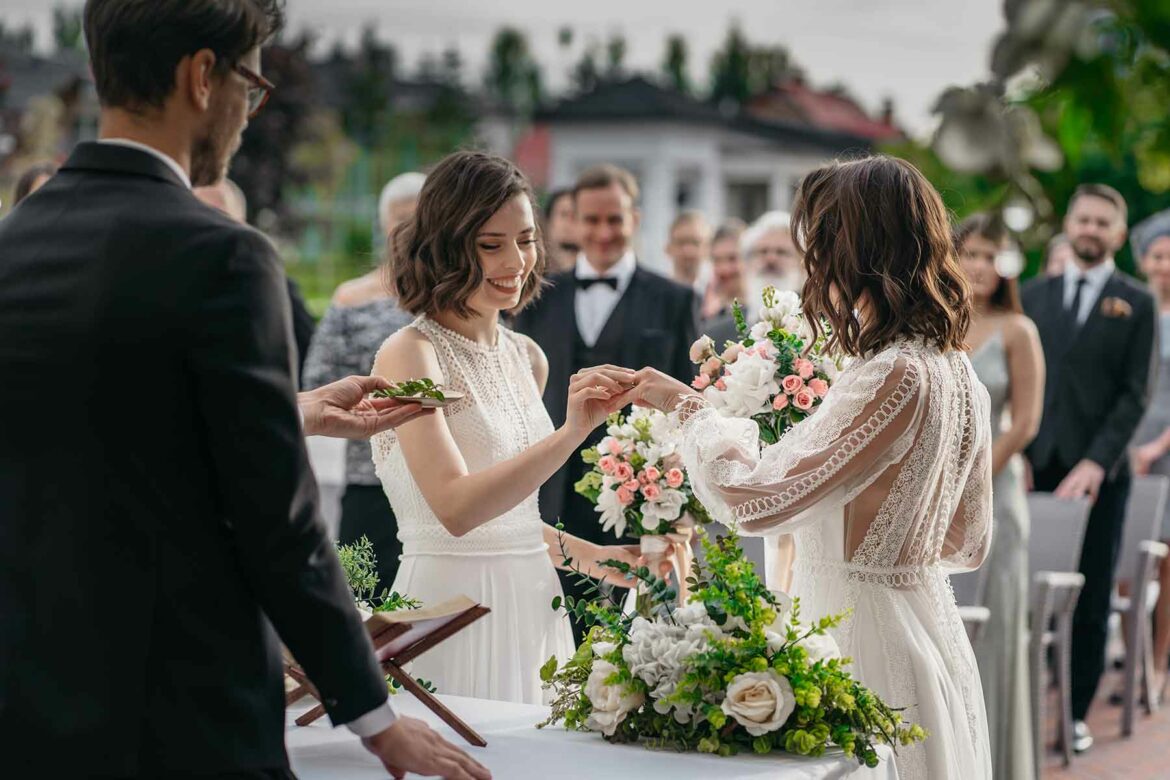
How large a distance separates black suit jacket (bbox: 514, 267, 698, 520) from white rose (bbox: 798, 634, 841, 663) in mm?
3616

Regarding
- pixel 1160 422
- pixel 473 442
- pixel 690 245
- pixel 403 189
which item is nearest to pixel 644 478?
pixel 473 442

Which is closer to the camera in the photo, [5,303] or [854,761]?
[5,303]

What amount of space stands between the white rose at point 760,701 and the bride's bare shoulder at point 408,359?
1.38m

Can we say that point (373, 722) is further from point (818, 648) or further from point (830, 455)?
point (830, 455)

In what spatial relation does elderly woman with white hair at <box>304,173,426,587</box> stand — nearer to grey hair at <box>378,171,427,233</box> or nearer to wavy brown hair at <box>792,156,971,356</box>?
grey hair at <box>378,171,427,233</box>

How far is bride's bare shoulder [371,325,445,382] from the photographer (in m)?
3.53

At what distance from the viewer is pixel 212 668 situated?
170 centimetres

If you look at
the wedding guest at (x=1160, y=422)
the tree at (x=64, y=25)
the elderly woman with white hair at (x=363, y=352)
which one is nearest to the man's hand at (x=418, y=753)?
the elderly woman with white hair at (x=363, y=352)

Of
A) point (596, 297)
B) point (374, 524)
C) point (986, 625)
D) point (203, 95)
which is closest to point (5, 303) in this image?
point (203, 95)

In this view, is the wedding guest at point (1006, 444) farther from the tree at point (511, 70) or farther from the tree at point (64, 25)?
the tree at point (511, 70)

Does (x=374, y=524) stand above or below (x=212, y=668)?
below

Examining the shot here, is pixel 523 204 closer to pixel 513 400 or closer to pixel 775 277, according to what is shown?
pixel 513 400

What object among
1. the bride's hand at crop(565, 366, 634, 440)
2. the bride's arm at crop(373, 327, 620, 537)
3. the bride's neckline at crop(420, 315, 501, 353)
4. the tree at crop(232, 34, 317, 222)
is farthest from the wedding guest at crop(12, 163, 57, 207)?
the tree at crop(232, 34, 317, 222)

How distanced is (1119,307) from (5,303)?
6941 mm
